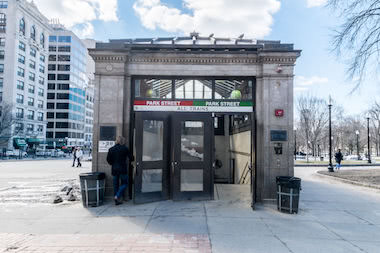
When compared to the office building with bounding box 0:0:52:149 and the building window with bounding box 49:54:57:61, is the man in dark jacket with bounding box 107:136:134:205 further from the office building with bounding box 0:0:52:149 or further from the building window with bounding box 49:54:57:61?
the building window with bounding box 49:54:57:61

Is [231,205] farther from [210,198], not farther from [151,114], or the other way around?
[151,114]

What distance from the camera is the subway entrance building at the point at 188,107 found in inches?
297

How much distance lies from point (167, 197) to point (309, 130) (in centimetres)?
3168

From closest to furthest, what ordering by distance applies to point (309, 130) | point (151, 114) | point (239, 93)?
1. point (151, 114)
2. point (239, 93)
3. point (309, 130)

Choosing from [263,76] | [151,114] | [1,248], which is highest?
[263,76]

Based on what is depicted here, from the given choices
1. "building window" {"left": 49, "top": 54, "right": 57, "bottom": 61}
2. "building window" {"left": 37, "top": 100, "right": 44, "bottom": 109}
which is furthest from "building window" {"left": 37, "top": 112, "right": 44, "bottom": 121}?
"building window" {"left": 49, "top": 54, "right": 57, "bottom": 61}

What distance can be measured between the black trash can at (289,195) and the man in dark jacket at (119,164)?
4.48 meters

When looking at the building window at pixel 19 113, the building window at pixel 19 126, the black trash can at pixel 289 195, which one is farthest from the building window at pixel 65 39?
the black trash can at pixel 289 195

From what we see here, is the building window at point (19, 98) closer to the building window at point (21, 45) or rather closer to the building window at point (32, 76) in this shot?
the building window at point (32, 76)

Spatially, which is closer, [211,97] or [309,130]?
[211,97]

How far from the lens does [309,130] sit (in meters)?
34.0

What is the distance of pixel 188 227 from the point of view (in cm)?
528

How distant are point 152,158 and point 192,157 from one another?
126 centimetres

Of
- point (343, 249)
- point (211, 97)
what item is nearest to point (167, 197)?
point (211, 97)
